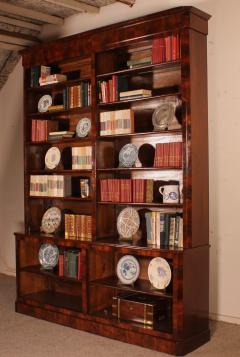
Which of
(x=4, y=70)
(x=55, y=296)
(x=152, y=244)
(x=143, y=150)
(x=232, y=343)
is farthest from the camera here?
(x=4, y=70)

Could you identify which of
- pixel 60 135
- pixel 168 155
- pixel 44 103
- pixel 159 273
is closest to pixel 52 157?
pixel 60 135

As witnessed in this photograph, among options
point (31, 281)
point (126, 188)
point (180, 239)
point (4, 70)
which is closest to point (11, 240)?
point (31, 281)

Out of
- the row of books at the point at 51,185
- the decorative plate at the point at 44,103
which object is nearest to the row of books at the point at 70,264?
the row of books at the point at 51,185

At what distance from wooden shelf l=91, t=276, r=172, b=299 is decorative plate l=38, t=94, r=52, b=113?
5.77 ft

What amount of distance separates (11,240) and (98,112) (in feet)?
8.31

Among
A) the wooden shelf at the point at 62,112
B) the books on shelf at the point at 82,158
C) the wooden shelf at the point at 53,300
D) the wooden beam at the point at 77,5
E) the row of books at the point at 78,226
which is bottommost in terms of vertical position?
the wooden shelf at the point at 53,300

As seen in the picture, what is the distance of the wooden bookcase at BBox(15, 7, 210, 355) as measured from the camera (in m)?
3.49

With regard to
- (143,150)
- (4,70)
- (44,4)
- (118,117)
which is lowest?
(143,150)

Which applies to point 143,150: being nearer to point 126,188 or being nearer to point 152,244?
point 126,188

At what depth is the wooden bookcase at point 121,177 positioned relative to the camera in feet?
11.5

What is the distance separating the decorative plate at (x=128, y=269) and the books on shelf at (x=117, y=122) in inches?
41.6

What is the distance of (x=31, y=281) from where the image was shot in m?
4.71

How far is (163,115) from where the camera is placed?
3.83 m

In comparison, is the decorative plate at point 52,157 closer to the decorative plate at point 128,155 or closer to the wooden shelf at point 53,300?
the decorative plate at point 128,155
